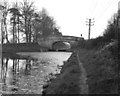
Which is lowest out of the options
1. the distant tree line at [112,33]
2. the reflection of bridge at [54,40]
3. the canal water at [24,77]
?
the canal water at [24,77]

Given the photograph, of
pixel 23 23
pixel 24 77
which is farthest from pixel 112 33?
pixel 23 23

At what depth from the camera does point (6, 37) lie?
235 ft

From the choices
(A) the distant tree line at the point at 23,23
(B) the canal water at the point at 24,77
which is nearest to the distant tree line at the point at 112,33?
(B) the canal water at the point at 24,77

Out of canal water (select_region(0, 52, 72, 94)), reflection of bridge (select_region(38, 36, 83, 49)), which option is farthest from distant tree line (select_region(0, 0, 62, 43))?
canal water (select_region(0, 52, 72, 94))

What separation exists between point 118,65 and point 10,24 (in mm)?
65474

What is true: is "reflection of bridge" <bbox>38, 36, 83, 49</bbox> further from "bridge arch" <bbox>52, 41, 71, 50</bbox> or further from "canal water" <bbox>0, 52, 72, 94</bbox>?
"canal water" <bbox>0, 52, 72, 94</bbox>

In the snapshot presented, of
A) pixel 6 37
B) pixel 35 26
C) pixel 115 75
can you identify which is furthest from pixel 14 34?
pixel 115 75

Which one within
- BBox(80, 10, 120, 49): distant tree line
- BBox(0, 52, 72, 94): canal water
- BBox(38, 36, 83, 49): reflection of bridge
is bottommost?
BBox(0, 52, 72, 94): canal water

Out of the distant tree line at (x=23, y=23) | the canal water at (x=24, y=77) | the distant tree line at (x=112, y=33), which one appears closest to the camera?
the distant tree line at (x=112, y=33)

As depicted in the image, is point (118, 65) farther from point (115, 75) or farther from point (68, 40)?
point (68, 40)

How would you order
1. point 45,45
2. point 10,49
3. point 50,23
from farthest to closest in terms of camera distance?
point 50,23 → point 45,45 → point 10,49

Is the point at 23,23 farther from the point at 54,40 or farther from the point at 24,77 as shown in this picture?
the point at 24,77

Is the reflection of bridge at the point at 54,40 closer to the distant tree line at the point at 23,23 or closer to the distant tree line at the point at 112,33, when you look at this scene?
the distant tree line at the point at 23,23

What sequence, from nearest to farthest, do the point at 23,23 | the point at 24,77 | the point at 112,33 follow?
the point at 24,77, the point at 112,33, the point at 23,23
